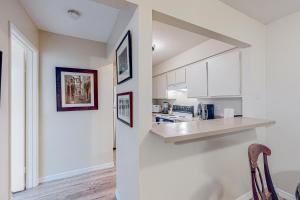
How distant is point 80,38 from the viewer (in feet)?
8.95

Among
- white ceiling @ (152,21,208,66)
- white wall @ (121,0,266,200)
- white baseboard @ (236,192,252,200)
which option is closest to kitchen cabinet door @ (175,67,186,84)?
white ceiling @ (152,21,208,66)

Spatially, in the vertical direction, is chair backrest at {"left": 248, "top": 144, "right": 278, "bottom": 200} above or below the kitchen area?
below

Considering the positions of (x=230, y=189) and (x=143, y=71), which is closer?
(x=143, y=71)

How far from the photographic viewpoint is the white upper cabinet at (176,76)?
137 inches

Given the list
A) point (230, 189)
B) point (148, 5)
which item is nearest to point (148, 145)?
point (148, 5)

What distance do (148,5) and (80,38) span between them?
2.00 meters

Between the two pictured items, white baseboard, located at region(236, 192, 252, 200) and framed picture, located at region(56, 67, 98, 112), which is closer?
white baseboard, located at region(236, 192, 252, 200)

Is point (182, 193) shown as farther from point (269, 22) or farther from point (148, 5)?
point (269, 22)

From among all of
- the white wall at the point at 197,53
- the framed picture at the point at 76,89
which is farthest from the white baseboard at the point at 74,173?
the white wall at the point at 197,53

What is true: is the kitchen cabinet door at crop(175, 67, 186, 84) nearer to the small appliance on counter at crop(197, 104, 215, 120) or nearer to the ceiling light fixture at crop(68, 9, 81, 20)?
the small appliance on counter at crop(197, 104, 215, 120)

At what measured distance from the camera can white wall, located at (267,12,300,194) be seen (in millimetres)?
1920

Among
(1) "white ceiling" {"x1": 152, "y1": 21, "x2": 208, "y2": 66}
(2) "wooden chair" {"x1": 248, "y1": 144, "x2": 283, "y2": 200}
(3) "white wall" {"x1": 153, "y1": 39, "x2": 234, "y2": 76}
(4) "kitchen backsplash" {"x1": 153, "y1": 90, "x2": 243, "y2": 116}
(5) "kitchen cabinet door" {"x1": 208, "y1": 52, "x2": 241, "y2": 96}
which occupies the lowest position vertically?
(2) "wooden chair" {"x1": 248, "y1": 144, "x2": 283, "y2": 200}

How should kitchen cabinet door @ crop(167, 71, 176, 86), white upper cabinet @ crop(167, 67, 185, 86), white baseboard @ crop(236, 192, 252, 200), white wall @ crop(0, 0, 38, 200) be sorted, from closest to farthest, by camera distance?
white wall @ crop(0, 0, 38, 200) < white baseboard @ crop(236, 192, 252, 200) < white upper cabinet @ crop(167, 67, 185, 86) < kitchen cabinet door @ crop(167, 71, 176, 86)

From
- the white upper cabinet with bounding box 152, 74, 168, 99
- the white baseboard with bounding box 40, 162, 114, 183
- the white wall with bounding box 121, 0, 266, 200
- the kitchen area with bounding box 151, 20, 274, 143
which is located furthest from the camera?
the white upper cabinet with bounding box 152, 74, 168, 99
